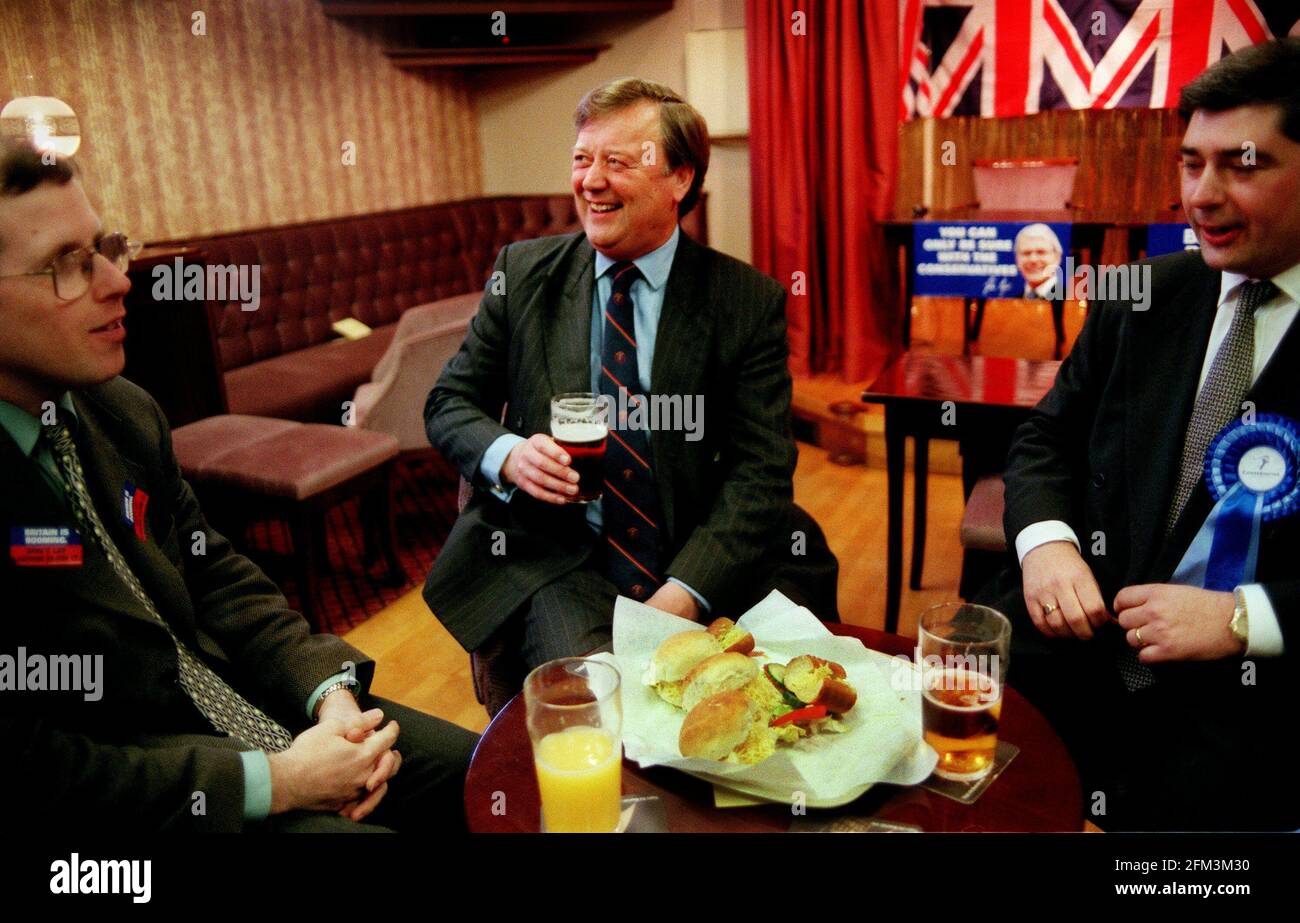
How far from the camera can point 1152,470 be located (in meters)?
1.62

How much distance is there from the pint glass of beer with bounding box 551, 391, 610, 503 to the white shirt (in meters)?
0.77

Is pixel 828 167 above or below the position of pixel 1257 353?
above

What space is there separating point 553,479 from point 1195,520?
106cm

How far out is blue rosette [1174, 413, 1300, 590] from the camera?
1435mm

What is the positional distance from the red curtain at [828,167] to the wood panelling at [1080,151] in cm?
107

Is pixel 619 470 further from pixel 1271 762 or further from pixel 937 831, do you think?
pixel 1271 762

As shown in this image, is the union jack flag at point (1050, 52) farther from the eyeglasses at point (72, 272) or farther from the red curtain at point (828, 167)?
the eyeglasses at point (72, 272)

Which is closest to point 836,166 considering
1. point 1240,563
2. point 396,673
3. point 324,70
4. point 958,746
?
point 324,70

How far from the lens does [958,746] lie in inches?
45.7

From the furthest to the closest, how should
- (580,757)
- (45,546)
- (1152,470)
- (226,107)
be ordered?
(226,107) → (1152,470) → (45,546) → (580,757)

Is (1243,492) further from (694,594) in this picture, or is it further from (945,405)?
(945,405)

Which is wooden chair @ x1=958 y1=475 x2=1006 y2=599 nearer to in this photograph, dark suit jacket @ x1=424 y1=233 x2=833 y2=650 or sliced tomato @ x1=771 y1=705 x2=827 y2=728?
dark suit jacket @ x1=424 y1=233 x2=833 y2=650

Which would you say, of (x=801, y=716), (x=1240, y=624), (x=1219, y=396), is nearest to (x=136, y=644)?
(x=801, y=716)

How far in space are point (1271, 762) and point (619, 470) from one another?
1174 mm
